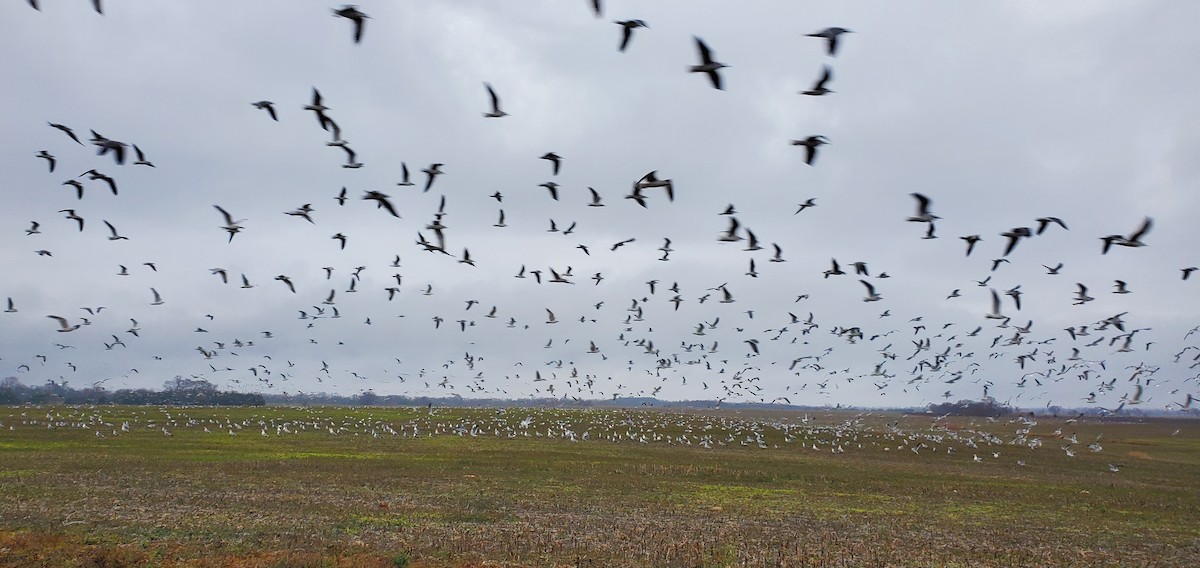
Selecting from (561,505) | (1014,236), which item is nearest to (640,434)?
(561,505)

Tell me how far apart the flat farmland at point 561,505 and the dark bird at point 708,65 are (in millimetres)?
12218

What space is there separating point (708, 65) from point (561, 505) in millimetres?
20133

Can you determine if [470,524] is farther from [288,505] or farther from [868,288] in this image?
[868,288]

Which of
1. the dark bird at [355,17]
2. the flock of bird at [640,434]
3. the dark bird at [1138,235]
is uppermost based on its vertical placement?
the dark bird at [355,17]

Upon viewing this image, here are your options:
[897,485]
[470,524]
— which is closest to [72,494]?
[470,524]

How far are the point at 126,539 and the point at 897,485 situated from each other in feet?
119

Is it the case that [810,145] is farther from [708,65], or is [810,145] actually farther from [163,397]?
[163,397]

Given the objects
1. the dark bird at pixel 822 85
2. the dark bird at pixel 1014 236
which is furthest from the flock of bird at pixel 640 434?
the dark bird at pixel 822 85

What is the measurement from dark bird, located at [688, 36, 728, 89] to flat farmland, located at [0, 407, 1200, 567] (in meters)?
12.2

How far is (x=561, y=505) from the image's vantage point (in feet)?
102

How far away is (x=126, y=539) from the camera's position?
2086cm

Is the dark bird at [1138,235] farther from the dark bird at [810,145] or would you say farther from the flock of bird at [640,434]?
the flock of bird at [640,434]

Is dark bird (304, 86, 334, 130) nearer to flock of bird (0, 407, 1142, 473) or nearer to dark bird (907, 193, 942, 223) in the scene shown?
dark bird (907, 193, 942, 223)

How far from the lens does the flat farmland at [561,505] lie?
21141mm
